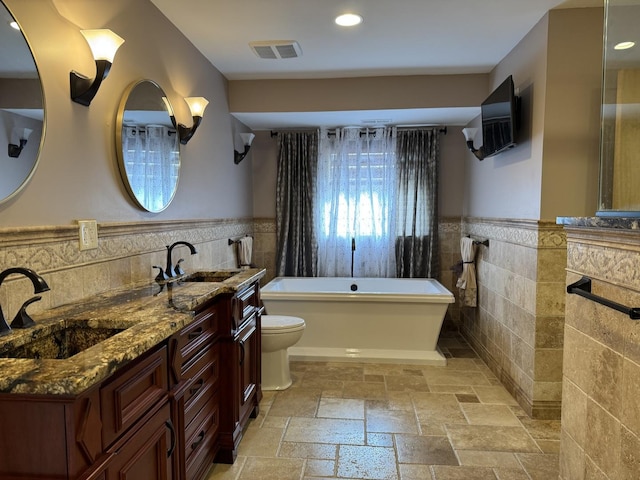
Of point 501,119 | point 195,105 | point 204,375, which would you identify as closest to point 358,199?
point 501,119

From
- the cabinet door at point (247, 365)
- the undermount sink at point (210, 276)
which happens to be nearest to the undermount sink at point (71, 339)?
the cabinet door at point (247, 365)

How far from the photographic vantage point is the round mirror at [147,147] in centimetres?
210

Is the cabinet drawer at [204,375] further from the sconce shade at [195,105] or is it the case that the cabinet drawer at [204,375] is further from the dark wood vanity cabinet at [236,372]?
the sconce shade at [195,105]

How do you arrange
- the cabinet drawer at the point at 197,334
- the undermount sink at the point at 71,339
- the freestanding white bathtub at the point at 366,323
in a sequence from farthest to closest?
1. the freestanding white bathtub at the point at 366,323
2. the cabinet drawer at the point at 197,334
3. the undermount sink at the point at 71,339

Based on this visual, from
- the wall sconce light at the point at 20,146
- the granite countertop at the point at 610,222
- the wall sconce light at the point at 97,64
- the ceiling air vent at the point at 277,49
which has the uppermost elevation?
the ceiling air vent at the point at 277,49

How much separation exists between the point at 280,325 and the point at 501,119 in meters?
2.16

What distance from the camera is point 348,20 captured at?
2625 mm

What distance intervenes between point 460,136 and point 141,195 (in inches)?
136

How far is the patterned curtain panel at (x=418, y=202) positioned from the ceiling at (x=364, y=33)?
0.57m

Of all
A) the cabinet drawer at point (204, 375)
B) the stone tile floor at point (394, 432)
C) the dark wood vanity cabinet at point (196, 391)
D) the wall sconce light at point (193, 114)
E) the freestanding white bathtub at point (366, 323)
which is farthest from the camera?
the freestanding white bathtub at point (366, 323)

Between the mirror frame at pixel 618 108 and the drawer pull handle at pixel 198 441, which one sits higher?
the mirror frame at pixel 618 108

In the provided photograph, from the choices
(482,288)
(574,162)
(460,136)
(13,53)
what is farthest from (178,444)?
(460,136)

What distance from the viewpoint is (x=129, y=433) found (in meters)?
1.17

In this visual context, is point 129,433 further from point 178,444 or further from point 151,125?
point 151,125
